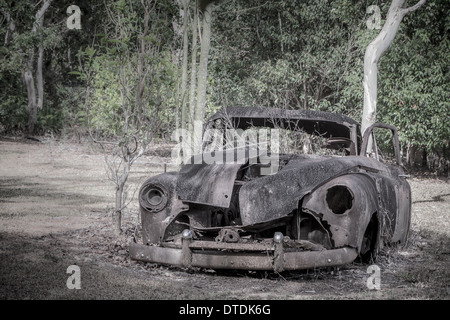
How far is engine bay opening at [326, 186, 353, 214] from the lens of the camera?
Result: 234 inches

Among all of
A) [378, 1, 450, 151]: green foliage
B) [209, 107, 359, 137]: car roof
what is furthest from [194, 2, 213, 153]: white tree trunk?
[378, 1, 450, 151]: green foliage

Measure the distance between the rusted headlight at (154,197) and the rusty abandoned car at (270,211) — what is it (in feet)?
0.03

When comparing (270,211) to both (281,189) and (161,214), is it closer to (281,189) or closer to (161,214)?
(281,189)

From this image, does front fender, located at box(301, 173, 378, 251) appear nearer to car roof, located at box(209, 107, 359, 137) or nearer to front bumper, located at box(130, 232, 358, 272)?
front bumper, located at box(130, 232, 358, 272)

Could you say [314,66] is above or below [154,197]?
above

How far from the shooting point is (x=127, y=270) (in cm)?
588

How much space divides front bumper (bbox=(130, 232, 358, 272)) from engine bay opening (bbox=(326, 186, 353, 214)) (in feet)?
2.07

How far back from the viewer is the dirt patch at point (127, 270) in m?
5.07

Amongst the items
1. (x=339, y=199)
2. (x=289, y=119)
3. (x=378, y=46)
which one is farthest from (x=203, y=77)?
(x=339, y=199)

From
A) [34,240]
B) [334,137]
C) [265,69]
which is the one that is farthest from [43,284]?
[265,69]

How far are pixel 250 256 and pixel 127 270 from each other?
4.29 ft

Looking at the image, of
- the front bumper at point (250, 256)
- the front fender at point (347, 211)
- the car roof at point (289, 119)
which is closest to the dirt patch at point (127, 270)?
the front bumper at point (250, 256)

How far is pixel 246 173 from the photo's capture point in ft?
21.6

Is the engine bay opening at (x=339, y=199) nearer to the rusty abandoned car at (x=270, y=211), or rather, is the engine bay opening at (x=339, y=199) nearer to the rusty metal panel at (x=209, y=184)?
the rusty abandoned car at (x=270, y=211)
